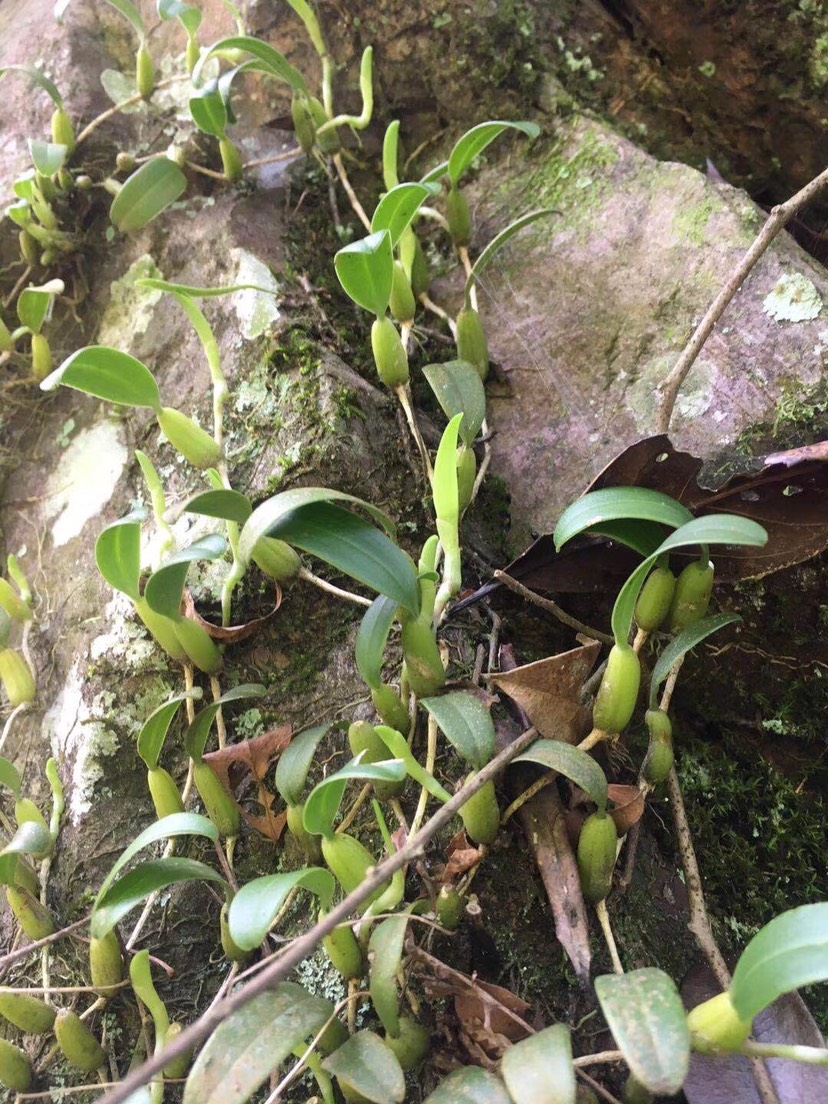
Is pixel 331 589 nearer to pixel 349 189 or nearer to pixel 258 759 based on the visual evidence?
pixel 258 759

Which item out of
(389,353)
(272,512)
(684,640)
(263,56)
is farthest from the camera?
(263,56)

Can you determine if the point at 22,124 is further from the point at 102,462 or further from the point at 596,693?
the point at 596,693

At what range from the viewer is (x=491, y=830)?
2.84 ft

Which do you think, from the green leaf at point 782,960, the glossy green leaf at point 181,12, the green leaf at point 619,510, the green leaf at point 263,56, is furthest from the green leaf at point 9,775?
the glossy green leaf at point 181,12

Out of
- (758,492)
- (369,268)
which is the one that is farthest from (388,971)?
(369,268)

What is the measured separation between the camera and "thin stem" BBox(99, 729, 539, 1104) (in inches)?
18.0

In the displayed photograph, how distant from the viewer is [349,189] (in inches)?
57.1

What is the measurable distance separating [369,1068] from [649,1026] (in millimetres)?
267

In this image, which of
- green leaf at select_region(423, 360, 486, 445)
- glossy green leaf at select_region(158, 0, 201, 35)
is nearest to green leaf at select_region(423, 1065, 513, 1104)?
green leaf at select_region(423, 360, 486, 445)

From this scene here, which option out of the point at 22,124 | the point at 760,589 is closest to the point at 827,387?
the point at 760,589

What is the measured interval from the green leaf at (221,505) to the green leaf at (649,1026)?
59 cm

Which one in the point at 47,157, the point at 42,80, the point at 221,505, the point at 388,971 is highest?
the point at 42,80

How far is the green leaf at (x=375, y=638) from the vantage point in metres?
0.87

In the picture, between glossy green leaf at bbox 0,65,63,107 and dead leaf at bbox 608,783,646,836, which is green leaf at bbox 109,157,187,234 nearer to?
glossy green leaf at bbox 0,65,63,107
